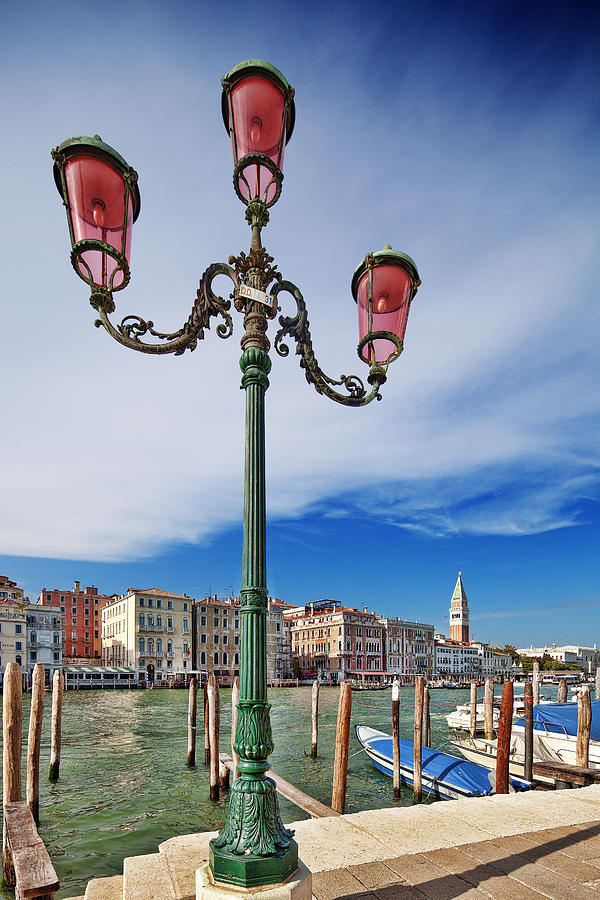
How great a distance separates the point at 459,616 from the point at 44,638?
83.4m

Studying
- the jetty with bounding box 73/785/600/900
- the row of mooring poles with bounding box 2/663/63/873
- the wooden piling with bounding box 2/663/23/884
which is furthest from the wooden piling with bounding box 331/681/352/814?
the wooden piling with bounding box 2/663/23/884

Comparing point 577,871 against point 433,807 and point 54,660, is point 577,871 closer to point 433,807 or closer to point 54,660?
point 433,807

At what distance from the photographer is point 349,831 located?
4.25m

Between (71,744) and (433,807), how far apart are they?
51.4 ft

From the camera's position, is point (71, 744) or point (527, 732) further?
point (71, 744)

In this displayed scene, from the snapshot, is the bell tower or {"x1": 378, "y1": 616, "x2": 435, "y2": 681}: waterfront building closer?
{"x1": 378, "y1": 616, "x2": 435, "y2": 681}: waterfront building

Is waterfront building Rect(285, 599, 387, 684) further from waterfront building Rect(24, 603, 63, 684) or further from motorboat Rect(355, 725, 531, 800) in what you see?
motorboat Rect(355, 725, 531, 800)

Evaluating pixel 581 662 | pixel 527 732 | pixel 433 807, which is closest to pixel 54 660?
pixel 527 732

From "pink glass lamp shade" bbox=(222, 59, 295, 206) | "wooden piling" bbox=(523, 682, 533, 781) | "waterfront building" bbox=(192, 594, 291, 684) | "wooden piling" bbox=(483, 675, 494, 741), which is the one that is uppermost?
"pink glass lamp shade" bbox=(222, 59, 295, 206)

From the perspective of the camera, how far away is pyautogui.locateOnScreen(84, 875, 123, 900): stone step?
3232 millimetres

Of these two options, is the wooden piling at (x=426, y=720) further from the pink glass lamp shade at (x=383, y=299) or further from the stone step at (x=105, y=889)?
the pink glass lamp shade at (x=383, y=299)

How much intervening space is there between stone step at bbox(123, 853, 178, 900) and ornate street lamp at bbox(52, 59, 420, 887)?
983 millimetres

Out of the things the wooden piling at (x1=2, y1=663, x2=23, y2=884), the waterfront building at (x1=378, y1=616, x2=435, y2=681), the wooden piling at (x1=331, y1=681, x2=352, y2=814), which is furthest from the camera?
the waterfront building at (x1=378, y1=616, x2=435, y2=681)

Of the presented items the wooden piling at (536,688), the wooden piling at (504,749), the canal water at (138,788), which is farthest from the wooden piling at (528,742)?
the wooden piling at (536,688)
